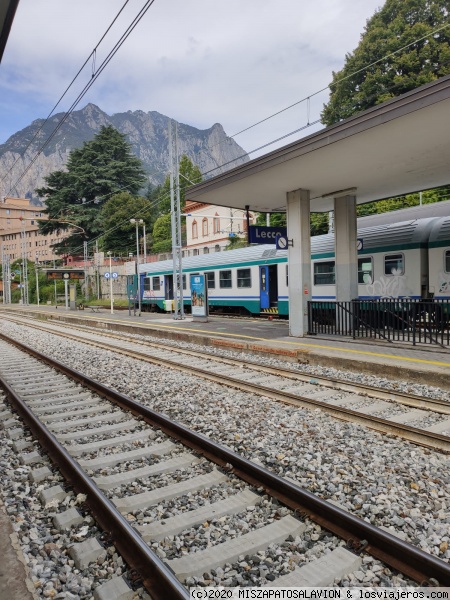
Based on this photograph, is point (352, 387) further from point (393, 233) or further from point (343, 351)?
point (393, 233)

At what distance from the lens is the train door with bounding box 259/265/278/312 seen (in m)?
Result: 20.8

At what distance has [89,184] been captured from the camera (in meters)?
58.9

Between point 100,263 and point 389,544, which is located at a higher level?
point 100,263

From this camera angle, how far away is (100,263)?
2119 inches

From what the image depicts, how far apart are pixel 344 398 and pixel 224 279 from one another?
16561 millimetres

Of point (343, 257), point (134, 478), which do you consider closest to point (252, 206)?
point (343, 257)

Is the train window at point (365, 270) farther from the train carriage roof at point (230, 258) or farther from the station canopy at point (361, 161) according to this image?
the train carriage roof at point (230, 258)

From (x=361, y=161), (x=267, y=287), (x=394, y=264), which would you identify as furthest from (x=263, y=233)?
(x=267, y=287)

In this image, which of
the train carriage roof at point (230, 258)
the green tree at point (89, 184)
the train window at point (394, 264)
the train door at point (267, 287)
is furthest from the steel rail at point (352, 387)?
the green tree at point (89, 184)

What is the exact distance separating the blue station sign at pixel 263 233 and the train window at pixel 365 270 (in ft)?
9.92

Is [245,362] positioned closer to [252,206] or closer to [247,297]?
[252,206]

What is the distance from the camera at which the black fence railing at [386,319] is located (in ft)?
34.7

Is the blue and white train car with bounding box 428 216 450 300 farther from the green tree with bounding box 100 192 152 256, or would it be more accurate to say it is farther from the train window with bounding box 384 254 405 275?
the green tree with bounding box 100 192 152 256

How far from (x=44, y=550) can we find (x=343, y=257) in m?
12.6
